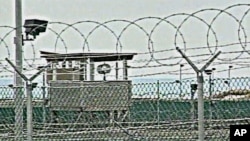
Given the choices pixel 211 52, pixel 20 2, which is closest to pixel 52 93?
pixel 20 2

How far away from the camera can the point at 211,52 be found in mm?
5688

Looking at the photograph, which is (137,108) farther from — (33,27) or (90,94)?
(33,27)

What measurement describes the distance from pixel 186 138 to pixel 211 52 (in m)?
2.45

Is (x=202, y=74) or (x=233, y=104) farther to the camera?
(x=233, y=104)

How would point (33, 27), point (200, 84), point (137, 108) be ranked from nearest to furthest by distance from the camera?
point (200, 84), point (137, 108), point (33, 27)

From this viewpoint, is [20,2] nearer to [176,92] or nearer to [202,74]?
[176,92]

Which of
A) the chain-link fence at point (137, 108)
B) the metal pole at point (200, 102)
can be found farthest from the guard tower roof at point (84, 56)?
the metal pole at point (200, 102)

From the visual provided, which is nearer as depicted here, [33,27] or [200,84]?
[200,84]

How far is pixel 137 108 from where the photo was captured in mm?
8406

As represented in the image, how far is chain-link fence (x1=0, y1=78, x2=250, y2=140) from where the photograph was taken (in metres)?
6.62

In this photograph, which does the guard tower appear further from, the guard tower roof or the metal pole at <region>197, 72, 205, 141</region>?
the metal pole at <region>197, 72, 205, 141</region>

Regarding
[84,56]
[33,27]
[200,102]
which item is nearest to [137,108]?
[84,56]

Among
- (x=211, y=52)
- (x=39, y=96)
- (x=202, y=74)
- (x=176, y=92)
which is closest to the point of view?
(x=202, y=74)

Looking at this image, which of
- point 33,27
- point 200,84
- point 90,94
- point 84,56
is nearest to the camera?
point 200,84
